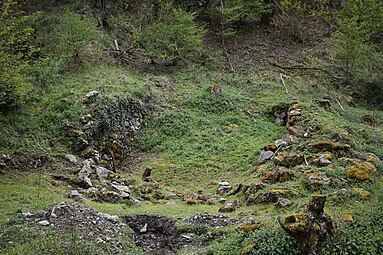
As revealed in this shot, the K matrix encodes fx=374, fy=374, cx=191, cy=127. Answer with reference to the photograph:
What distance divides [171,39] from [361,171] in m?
12.3

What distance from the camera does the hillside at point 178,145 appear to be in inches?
294

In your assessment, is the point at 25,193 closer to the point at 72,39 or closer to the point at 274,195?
the point at 274,195

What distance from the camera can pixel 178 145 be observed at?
13.5 meters

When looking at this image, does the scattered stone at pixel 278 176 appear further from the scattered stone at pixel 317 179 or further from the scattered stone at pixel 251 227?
the scattered stone at pixel 251 227

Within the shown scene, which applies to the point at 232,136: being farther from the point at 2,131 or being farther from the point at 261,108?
the point at 2,131

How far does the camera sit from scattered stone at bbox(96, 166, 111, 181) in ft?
35.4

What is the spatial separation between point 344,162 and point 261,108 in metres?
6.61

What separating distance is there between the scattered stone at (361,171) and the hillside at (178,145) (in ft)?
0.11

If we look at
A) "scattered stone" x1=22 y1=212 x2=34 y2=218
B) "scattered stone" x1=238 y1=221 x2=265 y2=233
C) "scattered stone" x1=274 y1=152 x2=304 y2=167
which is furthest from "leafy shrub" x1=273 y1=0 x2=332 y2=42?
"scattered stone" x1=22 y1=212 x2=34 y2=218

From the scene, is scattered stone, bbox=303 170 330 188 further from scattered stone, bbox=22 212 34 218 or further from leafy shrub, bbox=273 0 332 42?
leafy shrub, bbox=273 0 332 42

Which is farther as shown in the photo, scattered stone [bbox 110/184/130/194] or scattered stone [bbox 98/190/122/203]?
scattered stone [bbox 110/184/130/194]

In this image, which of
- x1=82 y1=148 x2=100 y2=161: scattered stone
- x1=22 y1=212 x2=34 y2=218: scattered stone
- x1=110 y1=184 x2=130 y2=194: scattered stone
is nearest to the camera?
x1=22 y1=212 x2=34 y2=218: scattered stone

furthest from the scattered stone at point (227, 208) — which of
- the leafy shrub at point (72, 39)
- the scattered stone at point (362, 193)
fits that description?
the leafy shrub at point (72, 39)

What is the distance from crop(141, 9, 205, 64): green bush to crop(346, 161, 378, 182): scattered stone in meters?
11.1
